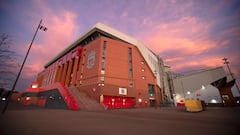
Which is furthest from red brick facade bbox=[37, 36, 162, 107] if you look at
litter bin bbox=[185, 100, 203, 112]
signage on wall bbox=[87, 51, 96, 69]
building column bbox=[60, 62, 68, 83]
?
litter bin bbox=[185, 100, 203, 112]

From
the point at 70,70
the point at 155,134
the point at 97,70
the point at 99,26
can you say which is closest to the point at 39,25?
the point at 97,70

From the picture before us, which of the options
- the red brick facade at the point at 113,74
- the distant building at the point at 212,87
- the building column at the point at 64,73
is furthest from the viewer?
the building column at the point at 64,73

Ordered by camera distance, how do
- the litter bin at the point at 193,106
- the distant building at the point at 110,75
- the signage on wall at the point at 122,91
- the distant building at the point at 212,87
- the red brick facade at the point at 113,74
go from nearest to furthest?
the litter bin at the point at 193,106
the distant building at the point at 110,75
the red brick facade at the point at 113,74
the signage on wall at the point at 122,91
the distant building at the point at 212,87

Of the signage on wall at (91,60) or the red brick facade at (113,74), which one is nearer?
the red brick facade at (113,74)

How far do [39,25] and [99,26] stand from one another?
21203mm

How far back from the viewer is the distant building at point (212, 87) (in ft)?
113

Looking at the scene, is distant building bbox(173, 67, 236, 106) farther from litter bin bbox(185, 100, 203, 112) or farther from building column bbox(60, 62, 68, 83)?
building column bbox(60, 62, 68, 83)

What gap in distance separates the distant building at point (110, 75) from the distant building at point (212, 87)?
11191 millimetres

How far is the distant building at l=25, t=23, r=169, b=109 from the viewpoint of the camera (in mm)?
25422

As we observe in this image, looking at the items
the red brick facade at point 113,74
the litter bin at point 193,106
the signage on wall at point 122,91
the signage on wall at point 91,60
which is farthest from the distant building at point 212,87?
the signage on wall at point 91,60

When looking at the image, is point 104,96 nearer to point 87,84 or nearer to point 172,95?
point 87,84

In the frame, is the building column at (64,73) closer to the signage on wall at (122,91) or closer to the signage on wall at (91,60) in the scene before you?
the signage on wall at (91,60)

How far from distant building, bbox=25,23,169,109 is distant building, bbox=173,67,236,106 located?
441 inches

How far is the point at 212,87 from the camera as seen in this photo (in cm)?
3531
